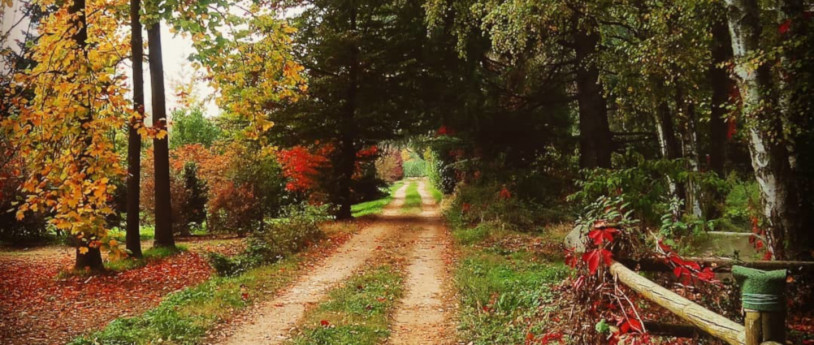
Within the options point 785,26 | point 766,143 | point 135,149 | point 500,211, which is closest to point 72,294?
point 135,149

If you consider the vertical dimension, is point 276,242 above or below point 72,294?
above

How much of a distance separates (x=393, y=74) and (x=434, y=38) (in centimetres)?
287

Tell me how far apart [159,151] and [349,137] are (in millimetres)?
7368

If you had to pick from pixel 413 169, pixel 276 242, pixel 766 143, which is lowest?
pixel 276 242

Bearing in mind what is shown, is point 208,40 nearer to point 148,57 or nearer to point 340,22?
point 148,57

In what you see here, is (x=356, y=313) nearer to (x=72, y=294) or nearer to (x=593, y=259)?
(x=593, y=259)

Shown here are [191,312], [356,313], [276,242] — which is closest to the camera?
[356,313]

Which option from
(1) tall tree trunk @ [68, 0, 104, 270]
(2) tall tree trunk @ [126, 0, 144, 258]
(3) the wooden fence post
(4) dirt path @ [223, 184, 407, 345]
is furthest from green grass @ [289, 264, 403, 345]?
(2) tall tree trunk @ [126, 0, 144, 258]

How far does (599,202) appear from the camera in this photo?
4.96 meters

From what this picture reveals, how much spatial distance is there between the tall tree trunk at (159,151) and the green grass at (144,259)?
355 millimetres

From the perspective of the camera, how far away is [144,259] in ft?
44.8

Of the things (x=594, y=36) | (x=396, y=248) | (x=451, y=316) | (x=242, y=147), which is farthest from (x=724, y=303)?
(x=242, y=147)

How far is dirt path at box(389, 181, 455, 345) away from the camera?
693 cm

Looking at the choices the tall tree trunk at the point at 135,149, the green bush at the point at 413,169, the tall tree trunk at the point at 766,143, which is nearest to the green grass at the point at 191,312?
the tall tree trunk at the point at 135,149
